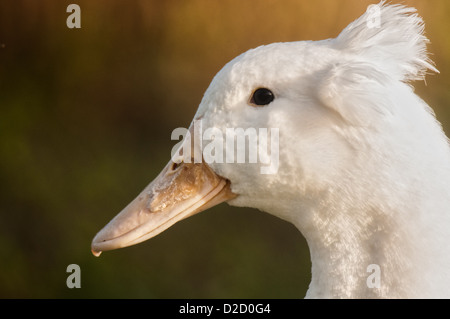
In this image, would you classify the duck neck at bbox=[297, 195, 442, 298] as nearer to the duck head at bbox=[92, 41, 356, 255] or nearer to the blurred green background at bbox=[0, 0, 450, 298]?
the duck head at bbox=[92, 41, 356, 255]

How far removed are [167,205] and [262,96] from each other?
409 millimetres

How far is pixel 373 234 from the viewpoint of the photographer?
1609 mm

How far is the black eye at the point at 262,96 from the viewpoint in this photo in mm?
1702

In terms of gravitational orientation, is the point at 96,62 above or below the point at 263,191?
above

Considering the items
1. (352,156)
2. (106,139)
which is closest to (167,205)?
(352,156)

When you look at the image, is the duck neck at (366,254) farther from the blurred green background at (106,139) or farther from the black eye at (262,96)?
the blurred green background at (106,139)

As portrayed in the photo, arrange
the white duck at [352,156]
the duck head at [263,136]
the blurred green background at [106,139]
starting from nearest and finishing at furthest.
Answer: the white duck at [352,156]
the duck head at [263,136]
the blurred green background at [106,139]

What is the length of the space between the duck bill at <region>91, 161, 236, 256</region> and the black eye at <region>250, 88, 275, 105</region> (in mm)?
253

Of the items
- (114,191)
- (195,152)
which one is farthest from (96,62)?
(195,152)

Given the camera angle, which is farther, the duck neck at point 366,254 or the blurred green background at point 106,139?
the blurred green background at point 106,139

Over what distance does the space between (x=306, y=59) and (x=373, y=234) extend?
43 cm

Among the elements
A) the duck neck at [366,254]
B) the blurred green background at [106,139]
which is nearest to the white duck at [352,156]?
the duck neck at [366,254]

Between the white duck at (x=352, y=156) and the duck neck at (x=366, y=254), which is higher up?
the white duck at (x=352, y=156)
